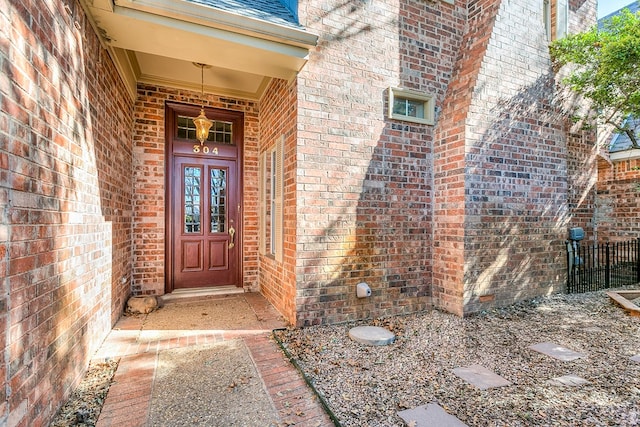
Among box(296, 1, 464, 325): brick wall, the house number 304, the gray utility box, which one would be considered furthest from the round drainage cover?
the gray utility box

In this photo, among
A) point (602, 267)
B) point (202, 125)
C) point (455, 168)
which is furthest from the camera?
point (602, 267)

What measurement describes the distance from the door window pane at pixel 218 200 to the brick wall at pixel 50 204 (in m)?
1.81

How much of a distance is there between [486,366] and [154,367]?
9.36 feet

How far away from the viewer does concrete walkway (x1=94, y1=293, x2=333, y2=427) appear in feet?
6.67

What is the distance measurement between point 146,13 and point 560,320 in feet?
18.0

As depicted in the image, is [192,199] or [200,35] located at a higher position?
[200,35]

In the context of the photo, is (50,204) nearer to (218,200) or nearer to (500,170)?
(218,200)

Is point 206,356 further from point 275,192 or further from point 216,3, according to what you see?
point 216,3

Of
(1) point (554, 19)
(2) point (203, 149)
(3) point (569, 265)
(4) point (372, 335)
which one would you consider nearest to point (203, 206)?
(2) point (203, 149)

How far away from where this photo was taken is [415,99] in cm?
415

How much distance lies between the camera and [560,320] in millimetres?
3736

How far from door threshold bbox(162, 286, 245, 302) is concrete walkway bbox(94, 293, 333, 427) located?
689mm

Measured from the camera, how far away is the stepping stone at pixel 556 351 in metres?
2.79

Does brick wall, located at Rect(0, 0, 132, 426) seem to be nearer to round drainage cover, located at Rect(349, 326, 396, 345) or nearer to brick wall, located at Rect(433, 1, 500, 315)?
round drainage cover, located at Rect(349, 326, 396, 345)
